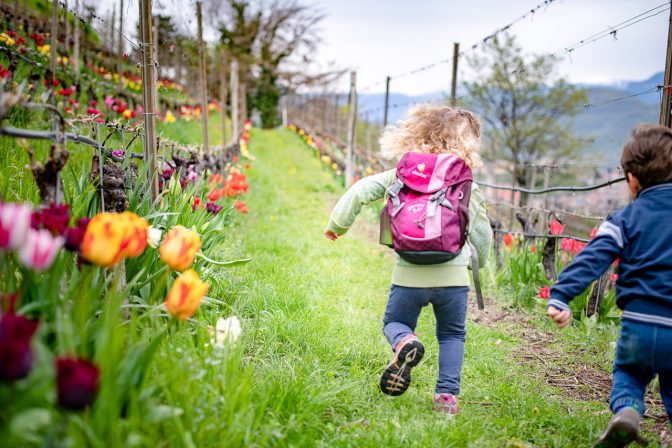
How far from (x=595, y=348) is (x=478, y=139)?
164cm

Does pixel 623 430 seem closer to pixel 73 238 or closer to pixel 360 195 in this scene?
pixel 360 195

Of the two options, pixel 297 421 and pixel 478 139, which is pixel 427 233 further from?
pixel 297 421

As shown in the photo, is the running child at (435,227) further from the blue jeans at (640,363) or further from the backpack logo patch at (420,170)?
the blue jeans at (640,363)

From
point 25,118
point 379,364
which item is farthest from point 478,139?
point 25,118

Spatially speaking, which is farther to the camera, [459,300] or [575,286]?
[459,300]

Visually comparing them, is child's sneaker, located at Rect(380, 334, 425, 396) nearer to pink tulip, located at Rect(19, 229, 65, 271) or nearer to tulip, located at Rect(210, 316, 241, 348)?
tulip, located at Rect(210, 316, 241, 348)

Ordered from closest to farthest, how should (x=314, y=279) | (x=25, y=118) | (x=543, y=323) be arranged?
(x=543, y=323) < (x=314, y=279) < (x=25, y=118)

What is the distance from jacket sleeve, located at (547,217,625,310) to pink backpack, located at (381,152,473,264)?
431mm

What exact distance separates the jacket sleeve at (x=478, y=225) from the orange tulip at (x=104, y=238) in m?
1.52

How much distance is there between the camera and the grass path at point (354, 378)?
1.92 meters

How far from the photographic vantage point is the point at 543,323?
3643mm

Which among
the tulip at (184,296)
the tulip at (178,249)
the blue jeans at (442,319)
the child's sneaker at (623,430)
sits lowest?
the child's sneaker at (623,430)

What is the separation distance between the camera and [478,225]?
2.38 meters

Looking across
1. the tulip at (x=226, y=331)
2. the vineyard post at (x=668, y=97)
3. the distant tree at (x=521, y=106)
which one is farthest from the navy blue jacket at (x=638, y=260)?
the distant tree at (x=521, y=106)
